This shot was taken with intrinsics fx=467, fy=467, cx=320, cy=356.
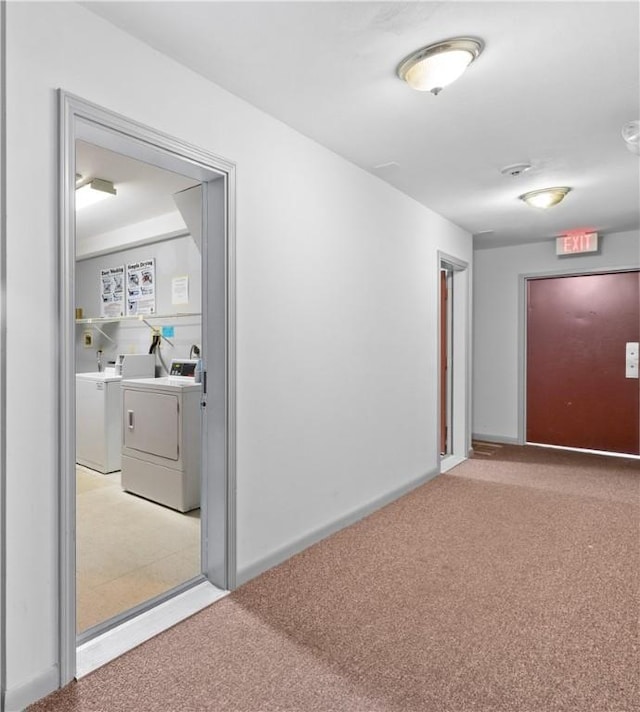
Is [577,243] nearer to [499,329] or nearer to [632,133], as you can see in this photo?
[499,329]

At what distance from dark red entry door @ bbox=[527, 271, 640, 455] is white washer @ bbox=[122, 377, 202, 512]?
423cm

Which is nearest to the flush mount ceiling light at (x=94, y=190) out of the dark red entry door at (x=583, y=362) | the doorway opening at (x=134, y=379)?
the doorway opening at (x=134, y=379)

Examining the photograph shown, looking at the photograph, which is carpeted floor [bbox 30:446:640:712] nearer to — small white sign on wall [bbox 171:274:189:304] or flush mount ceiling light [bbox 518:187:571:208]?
flush mount ceiling light [bbox 518:187:571:208]

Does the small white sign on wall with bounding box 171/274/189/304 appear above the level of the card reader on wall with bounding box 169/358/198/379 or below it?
above

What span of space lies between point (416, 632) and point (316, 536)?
38.7 inches

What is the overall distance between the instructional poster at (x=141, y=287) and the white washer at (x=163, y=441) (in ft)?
4.32

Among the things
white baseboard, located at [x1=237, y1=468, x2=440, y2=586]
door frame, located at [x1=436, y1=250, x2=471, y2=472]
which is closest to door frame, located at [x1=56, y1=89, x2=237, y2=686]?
white baseboard, located at [x1=237, y1=468, x2=440, y2=586]

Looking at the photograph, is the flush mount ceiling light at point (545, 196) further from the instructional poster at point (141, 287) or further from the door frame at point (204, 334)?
the instructional poster at point (141, 287)

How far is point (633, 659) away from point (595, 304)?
4368 mm

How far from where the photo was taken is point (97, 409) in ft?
14.5

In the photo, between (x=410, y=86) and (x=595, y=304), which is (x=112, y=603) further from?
(x=595, y=304)

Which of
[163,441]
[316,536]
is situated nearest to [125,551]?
[163,441]

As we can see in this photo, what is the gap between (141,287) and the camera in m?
4.91

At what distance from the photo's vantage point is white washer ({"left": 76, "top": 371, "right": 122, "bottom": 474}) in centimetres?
434
